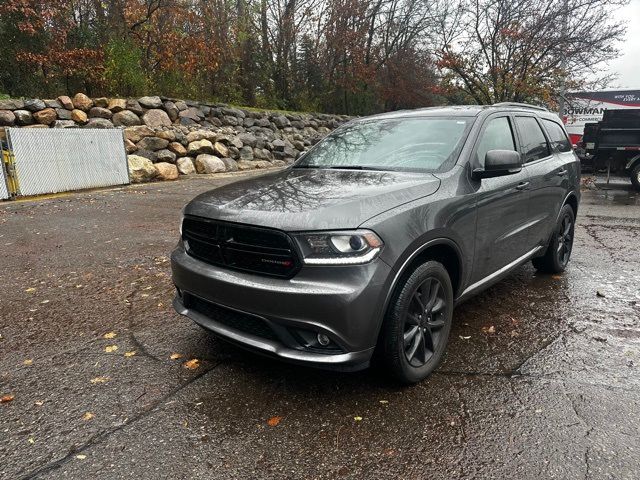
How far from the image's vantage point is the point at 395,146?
3740mm

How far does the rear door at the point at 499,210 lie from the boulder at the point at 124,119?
11.3 m

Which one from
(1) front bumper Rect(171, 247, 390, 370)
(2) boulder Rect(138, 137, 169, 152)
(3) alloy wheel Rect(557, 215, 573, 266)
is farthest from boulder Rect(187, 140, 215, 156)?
(1) front bumper Rect(171, 247, 390, 370)

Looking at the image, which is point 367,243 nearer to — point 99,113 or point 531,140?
point 531,140

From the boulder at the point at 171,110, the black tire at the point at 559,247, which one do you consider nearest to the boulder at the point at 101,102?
the boulder at the point at 171,110

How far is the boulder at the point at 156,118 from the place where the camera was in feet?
43.9

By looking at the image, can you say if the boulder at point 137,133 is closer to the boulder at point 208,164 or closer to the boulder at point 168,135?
the boulder at point 168,135

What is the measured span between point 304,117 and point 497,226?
1694cm

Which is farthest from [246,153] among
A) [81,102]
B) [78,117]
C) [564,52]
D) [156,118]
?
[564,52]

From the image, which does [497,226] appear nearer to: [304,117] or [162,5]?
[162,5]

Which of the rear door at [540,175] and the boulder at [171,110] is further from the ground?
the boulder at [171,110]

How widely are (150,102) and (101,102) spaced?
1357 millimetres

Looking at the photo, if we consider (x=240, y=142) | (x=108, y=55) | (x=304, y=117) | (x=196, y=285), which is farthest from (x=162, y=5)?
(x=196, y=285)

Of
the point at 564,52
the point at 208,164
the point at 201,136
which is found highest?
the point at 564,52

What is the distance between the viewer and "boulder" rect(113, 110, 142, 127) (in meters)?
12.7
